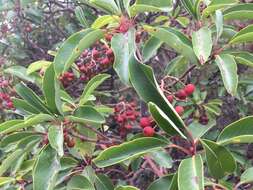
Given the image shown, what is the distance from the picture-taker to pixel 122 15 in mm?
1341

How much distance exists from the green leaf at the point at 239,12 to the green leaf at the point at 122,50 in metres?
0.26

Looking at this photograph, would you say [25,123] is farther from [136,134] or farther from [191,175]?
[191,175]

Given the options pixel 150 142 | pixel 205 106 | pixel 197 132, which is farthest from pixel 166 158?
pixel 205 106

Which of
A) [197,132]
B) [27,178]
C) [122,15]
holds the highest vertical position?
[122,15]

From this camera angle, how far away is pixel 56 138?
118 cm

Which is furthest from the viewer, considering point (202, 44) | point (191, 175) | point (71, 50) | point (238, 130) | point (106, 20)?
point (106, 20)

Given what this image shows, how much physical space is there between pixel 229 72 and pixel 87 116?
Result: 1.24ft

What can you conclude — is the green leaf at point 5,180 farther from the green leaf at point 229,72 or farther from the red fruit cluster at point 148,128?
the green leaf at point 229,72

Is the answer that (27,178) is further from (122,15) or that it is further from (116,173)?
(122,15)

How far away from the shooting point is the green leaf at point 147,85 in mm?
1054

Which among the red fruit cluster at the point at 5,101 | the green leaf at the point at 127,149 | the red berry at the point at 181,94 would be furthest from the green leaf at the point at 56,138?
the red fruit cluster at the point at 5,101

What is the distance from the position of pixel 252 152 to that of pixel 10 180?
38.4 inches

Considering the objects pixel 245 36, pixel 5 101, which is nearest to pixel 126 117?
pixel 245 36

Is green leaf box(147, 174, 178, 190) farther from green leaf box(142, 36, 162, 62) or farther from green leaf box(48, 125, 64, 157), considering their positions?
green leaf box(142, 36, 162, 62)
